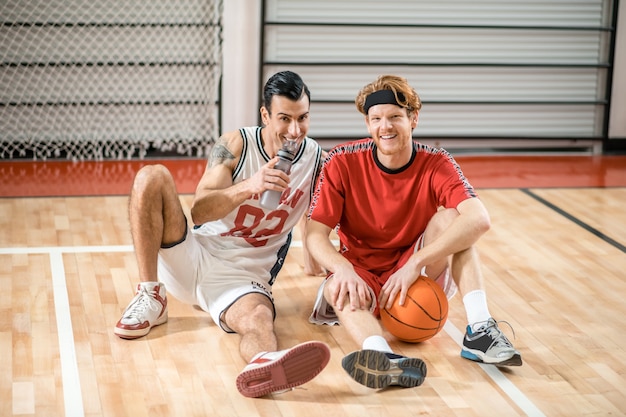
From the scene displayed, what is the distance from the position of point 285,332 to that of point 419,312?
2.12 ft

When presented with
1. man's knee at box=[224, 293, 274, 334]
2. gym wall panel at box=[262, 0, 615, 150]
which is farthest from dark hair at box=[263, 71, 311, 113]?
gym wall panel at box=[262, 0, 615, 150]

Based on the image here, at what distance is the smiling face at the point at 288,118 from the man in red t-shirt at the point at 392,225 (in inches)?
9.4

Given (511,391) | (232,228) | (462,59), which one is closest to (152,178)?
(232,228)

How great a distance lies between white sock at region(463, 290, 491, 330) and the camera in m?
3.76

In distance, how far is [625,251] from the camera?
17.4ft

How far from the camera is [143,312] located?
3926 mm

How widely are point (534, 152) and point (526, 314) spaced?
4.24 metres

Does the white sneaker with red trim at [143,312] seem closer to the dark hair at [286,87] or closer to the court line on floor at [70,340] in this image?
the court line on floor at [70,340]

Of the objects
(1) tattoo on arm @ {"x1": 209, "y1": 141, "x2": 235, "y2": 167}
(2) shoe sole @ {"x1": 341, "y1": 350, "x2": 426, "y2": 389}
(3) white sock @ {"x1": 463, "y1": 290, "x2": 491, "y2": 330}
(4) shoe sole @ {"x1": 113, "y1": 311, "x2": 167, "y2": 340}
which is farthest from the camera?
(1) tattoo on arm @ {"x1": 209, "y1": 141, "x2": 235, "y2": 167}

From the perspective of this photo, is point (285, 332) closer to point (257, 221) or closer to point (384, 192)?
point (257, 221)

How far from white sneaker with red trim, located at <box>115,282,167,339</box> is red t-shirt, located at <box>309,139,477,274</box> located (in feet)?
2.47

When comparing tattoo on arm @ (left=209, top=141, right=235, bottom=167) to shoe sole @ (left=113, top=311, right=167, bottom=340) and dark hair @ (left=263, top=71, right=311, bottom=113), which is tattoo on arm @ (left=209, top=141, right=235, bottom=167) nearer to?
dark hair @ (left=263, top=71, right=311, bottom=113)

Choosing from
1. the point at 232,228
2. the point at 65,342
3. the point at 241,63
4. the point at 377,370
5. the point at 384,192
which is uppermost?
the point at 241,63

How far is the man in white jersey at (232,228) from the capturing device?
12.4ft
